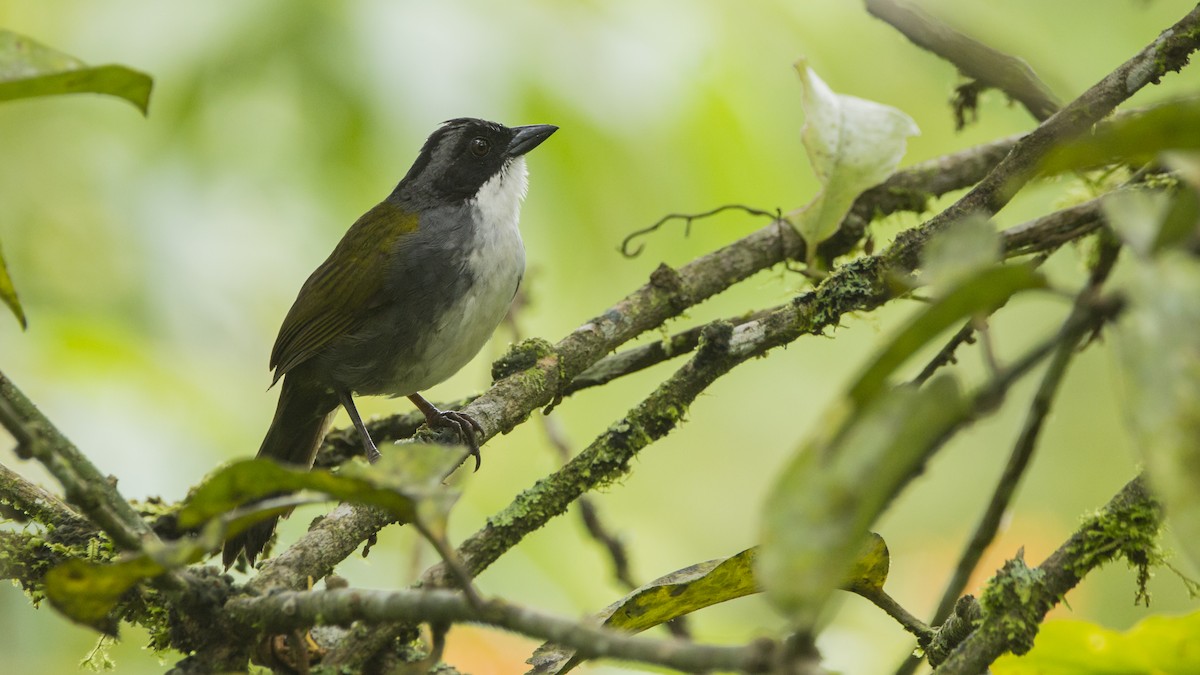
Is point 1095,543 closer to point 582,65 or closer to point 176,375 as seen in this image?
point 582,65

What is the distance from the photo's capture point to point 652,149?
14.3 feet

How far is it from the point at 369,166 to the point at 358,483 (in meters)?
3.31

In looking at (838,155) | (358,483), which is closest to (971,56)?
(838,155)

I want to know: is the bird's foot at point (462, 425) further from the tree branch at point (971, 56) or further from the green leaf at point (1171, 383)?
the green leaf at point (1171, 383)

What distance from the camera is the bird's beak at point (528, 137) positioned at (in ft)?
13.8

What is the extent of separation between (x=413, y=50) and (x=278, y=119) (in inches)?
25.1

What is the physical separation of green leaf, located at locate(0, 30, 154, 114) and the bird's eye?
9.56 feet

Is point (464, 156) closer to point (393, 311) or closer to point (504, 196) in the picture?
point (504, 196)

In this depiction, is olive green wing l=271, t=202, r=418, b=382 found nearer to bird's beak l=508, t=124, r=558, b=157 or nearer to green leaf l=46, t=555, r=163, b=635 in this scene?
bird's beak l=508, t=124, r=558, b=157

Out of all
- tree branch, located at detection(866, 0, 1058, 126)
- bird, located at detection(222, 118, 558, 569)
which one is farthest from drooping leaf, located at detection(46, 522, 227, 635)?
tree branch, located at detection(866, 0, 1058, 126)

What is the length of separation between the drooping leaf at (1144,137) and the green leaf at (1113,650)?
76cm

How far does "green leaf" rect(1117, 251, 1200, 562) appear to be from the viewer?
3.03 feet

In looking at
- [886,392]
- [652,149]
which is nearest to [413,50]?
[652,149]

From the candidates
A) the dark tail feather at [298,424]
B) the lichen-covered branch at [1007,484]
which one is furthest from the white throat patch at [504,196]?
the lichen-covered branch at [1007,484]
